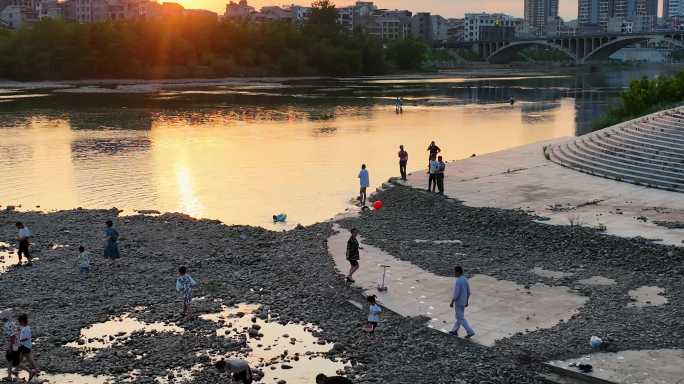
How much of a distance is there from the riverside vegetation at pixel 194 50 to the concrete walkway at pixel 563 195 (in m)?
99.9

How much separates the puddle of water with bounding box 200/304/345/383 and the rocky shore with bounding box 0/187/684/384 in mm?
225

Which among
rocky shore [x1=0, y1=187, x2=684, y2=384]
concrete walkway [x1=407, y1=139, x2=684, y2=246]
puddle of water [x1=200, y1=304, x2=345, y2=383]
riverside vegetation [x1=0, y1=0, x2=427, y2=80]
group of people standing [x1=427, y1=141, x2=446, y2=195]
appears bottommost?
puddle of water [x1=200, y1=304, x2=345, y2=383]

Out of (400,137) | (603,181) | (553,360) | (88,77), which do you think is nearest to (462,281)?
(553,360)

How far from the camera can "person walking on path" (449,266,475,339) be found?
47.2ft

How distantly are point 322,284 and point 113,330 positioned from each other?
209 inches

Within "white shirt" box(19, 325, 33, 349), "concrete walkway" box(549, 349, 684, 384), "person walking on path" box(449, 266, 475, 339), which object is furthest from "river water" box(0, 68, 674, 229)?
"concrete walkway" box(549, 349, 684, 384)

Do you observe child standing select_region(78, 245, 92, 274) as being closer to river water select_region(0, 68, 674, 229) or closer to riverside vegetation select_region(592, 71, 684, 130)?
river water select_region(0, 68, 674, 229)

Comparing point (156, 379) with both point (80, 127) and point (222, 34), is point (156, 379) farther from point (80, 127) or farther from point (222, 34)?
point (222, 34)

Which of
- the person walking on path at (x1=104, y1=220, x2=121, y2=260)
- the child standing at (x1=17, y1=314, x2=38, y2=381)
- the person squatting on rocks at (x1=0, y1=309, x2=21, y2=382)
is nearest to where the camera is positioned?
the child standing at (x1=17, y1=314, x2=38, y2=381)

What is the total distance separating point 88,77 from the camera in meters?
122

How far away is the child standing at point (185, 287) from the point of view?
1662cm

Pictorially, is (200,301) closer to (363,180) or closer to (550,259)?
(550,259)

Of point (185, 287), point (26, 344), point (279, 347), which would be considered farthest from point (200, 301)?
point (26, 344)

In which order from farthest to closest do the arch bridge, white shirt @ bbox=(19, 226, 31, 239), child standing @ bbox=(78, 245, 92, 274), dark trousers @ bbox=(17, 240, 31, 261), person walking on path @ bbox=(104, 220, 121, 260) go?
the arch bridge < person walking on path @ bbox=(104, 220, 121, 260) < dark trousers @ bbox=(17, 240, 31, 261) < white shirt @ bbox=(19, 226, 31, 239) < child standing @ bbox=(78, 245, 92, 274)
